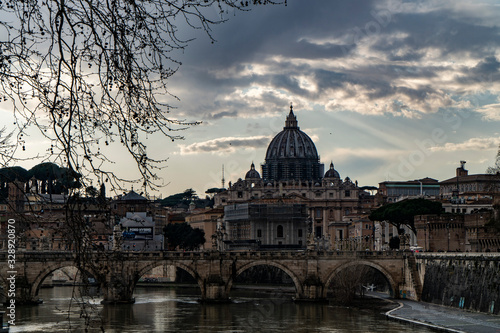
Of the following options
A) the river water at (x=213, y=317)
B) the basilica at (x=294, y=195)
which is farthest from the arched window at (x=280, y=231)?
the river water at (x=213, y=317)

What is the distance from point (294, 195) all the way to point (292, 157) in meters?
24.9

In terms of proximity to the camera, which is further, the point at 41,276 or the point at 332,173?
the point at 332,173

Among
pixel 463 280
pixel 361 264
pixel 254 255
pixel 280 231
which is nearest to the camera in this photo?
pixel 463 280

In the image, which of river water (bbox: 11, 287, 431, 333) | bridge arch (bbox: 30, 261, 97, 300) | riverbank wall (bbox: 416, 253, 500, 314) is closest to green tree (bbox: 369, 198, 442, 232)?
river water (bbox: 11, 287, 431, 333)

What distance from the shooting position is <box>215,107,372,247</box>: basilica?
409ft

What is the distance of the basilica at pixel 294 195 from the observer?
124562 millimetres

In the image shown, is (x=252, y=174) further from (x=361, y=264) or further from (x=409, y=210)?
(x=361, y=264)

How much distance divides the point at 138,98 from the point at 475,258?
151 feet

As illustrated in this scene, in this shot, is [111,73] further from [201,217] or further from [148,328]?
[201,217]

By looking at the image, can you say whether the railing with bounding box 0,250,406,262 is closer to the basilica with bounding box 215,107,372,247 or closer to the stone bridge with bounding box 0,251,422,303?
Result: the stone bridge with bounding box 0,251,422,303

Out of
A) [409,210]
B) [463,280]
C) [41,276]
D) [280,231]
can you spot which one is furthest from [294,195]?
[463,280]

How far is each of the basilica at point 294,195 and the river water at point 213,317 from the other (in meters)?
53.5

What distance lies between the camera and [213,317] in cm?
5294

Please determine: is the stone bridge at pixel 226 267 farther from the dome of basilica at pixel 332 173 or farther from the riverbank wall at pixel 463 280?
the dome of basilica at pixel 332 173
